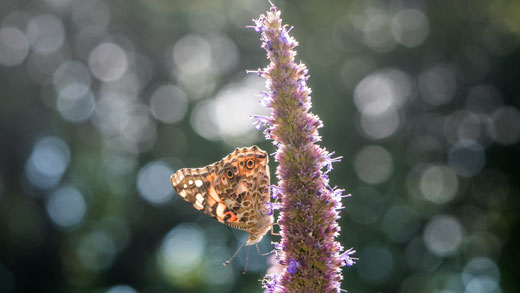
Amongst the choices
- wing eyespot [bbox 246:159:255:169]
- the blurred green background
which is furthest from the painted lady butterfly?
the blurred green background

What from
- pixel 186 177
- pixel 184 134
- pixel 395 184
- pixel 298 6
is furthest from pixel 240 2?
pixel 186 177

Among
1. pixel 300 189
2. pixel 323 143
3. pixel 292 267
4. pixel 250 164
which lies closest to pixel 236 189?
pixel 250 164

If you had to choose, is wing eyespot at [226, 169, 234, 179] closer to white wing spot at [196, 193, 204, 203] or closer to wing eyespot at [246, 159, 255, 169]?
wing eyespot at [246, 159, 255, 169]

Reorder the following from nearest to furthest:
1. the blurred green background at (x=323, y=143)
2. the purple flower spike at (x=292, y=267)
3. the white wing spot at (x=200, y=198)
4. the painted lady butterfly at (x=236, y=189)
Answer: the purple flower spike at (x=292, y=267) < the painted lady butterfly at (x=236, y=189) < the white wing spot at (x=200, y=198) < the blurred green background at (x=323, y=143)

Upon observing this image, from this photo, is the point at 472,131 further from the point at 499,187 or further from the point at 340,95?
the point at 340,95

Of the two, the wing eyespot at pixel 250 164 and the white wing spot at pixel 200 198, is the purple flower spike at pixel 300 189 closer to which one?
the wing eyespot at pixel 250 164

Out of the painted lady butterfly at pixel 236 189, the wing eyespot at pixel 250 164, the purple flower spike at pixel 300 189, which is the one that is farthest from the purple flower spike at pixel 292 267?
the wing eyespot at pixel 250 164

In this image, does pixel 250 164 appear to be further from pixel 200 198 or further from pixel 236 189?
pixel 200 198
